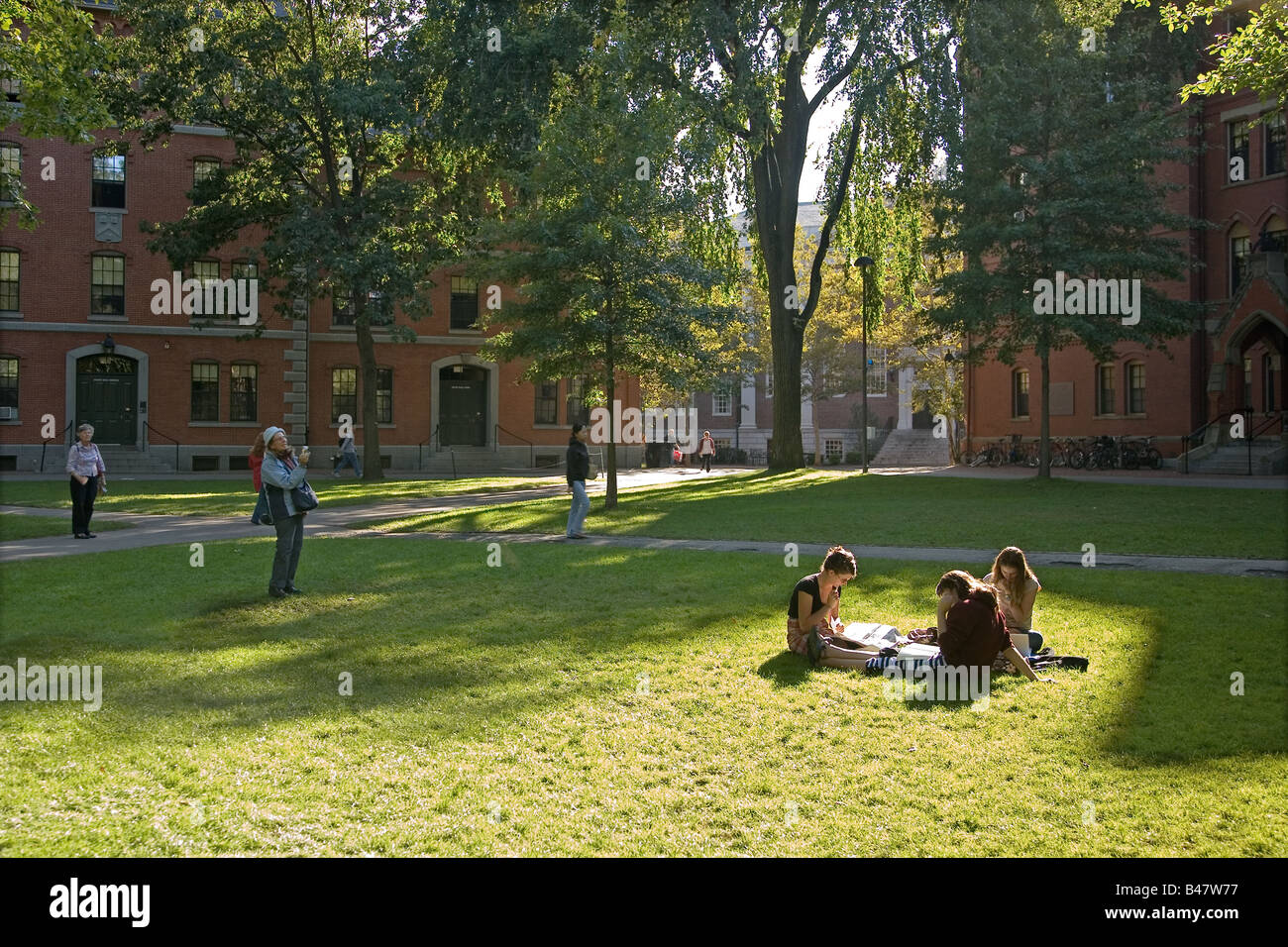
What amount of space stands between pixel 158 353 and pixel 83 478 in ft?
80.6

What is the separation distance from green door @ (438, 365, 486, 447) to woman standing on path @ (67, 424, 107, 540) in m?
26.0

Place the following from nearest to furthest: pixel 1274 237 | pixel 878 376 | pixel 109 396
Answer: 1. pixel 1274 237
2. pixel 109 396
3. pixel 878 376

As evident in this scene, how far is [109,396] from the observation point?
38.3 metres

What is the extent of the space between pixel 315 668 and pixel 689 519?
12509mm

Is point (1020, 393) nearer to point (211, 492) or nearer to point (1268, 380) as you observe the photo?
point (1268, 380)

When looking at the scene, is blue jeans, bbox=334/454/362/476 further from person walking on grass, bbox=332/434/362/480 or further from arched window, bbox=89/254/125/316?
arched window, bbox=89/254/125/316

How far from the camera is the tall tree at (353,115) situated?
2689 centimetres

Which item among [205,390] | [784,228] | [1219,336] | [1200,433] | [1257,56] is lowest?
[1200,433]

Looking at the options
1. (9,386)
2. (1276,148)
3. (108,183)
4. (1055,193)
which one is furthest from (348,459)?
(1276,148)

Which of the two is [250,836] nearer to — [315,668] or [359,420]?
[315,668]

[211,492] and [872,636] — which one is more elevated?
[211,492]

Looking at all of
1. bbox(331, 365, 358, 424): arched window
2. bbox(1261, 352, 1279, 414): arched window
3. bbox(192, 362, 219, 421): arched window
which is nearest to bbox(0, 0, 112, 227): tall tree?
bbox(192, 362, 219, 421): arched window

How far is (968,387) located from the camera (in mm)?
46906

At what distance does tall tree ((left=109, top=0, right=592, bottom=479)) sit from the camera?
88.2 ft
